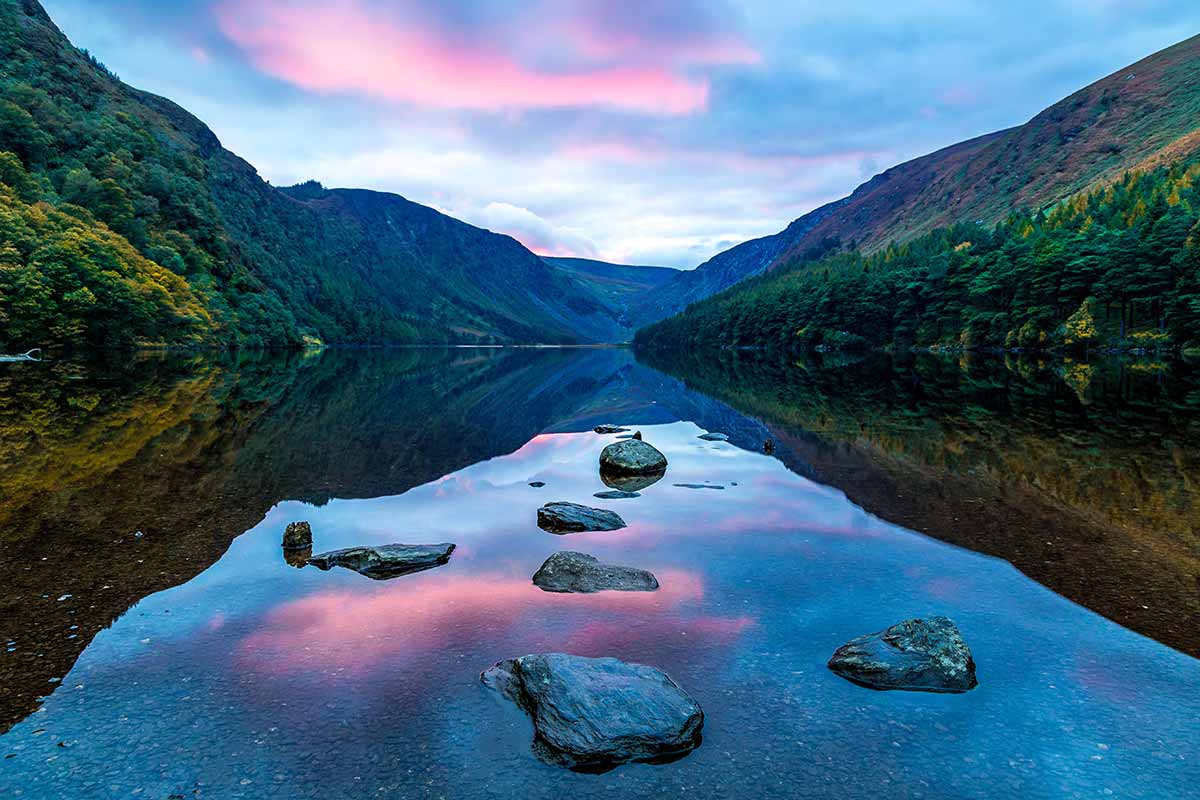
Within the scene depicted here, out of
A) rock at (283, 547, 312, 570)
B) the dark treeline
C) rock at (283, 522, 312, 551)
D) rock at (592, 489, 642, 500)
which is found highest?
the dark treeline

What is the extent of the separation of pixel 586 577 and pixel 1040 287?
369 feet

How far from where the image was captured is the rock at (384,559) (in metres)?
Answer: 14.0

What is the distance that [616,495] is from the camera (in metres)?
22.0

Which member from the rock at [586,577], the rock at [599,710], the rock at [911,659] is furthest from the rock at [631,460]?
the rock at [599,710]

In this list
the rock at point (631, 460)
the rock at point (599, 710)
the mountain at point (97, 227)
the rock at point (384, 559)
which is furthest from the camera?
the mountain at point (97, 227)

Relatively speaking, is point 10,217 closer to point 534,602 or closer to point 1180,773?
point 534,602

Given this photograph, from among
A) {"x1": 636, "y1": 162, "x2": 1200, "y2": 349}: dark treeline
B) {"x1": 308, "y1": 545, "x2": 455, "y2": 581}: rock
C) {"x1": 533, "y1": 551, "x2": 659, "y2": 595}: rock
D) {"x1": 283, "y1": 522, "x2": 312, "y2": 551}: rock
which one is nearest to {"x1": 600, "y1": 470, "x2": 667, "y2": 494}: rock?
{"x1": 533, "y1": 551, "x2": 659, "y2": 595}: rock

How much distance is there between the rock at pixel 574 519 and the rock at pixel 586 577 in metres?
3.46

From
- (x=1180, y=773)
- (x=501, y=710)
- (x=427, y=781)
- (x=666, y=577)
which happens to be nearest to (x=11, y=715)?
(x=427, y=781)

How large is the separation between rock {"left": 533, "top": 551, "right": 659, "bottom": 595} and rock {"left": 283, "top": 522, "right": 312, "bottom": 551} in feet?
19.5

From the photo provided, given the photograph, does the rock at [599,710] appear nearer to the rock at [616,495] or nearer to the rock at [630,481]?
the rock at [616,495]

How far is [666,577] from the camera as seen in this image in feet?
45.8

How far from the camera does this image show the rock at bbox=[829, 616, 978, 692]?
945cm

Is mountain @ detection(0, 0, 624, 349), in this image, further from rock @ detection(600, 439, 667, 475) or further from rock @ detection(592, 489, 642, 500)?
rock @ detection(592, 489, 642, 500)
